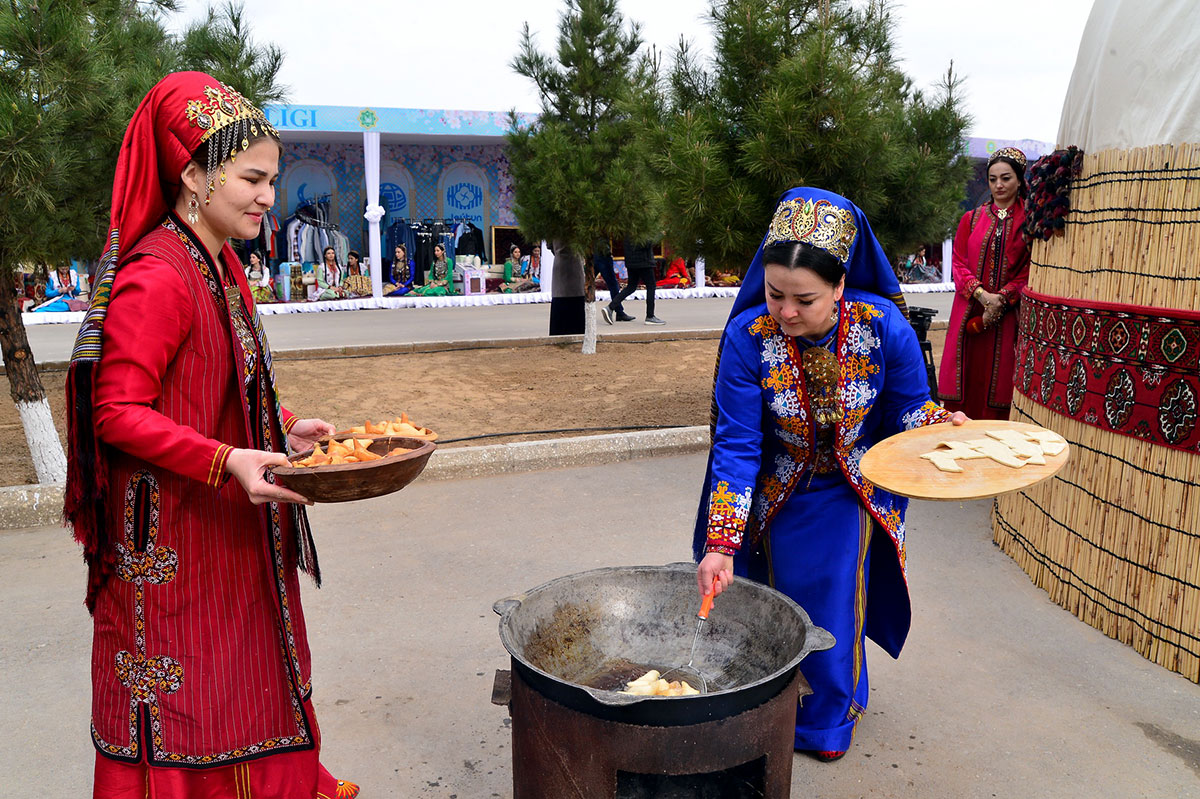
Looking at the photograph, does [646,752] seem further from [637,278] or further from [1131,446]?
[637,278]

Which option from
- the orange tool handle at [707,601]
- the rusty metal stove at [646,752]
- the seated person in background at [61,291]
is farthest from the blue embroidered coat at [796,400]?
the seated person in background at [61,291]

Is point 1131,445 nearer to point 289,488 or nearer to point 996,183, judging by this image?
point 996,183

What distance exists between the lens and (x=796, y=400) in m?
2.78

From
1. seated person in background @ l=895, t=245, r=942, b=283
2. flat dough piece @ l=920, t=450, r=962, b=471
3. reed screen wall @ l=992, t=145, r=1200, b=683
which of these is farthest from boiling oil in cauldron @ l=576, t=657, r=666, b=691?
seated person in background @ l=895, t=245, r=942, b=283

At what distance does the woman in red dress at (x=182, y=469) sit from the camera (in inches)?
78.7

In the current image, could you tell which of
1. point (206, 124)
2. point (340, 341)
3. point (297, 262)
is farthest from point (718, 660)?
point (297, 262)

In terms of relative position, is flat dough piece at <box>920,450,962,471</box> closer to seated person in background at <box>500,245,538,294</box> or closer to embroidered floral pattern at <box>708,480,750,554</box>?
embroidered floral pattern at <box>708,480,750,554</box>

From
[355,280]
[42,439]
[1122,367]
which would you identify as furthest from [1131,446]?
[355,280]

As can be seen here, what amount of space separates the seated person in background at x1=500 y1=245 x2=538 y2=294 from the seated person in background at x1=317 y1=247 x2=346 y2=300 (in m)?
→ 3.46

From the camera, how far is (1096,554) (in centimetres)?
404

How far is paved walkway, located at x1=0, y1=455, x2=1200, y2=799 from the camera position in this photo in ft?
9.71

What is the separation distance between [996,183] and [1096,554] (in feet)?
9.20

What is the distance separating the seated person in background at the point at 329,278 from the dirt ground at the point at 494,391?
26.7ft

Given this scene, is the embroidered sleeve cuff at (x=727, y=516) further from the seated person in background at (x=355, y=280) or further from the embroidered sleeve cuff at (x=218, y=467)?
the seated person in background at (x=355, y=280)
